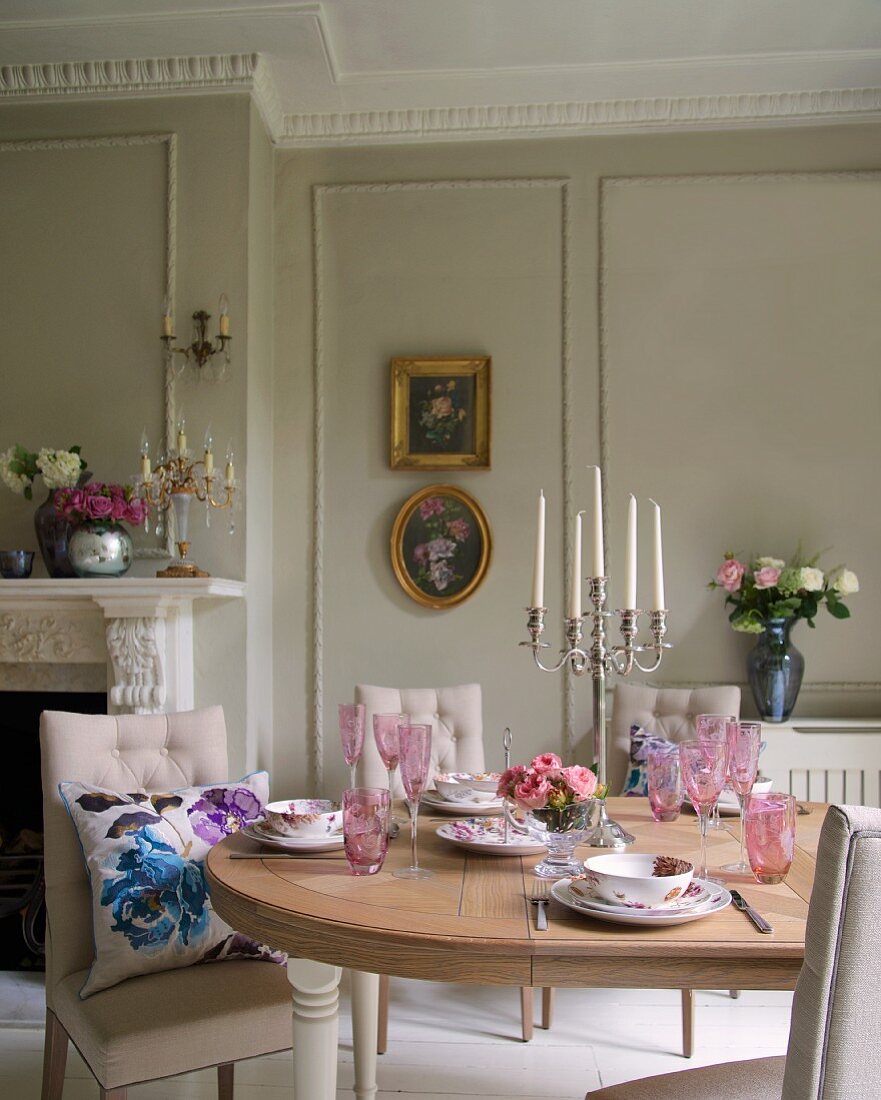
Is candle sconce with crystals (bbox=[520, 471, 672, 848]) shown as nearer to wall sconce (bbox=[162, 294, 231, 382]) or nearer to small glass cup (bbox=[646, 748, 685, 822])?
small glass cup (bbox=[646, 748, 685, 822])

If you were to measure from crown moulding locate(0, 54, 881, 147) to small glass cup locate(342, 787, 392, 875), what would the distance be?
2.69 meters

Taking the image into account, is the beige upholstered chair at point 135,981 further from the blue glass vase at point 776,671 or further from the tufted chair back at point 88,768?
the blue glass vase at point 776,671

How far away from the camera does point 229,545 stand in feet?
11.0

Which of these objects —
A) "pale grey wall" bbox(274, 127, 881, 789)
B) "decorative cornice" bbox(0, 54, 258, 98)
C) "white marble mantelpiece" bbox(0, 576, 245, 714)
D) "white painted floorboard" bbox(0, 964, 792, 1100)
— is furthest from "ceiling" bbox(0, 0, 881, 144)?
"white painted floorboard" bbox(0, 964, 792, 1100)

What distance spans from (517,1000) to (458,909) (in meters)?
1.62

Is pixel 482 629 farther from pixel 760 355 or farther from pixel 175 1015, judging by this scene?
pixel 175 1015

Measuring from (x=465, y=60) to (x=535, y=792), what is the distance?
2.68 metres

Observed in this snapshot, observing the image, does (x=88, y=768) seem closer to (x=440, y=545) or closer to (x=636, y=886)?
(x=636, y=886)

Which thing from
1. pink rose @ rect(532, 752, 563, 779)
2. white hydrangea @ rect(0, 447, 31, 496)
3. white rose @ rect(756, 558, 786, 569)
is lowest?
pink rose @ rect(532, 752, 563, 779)

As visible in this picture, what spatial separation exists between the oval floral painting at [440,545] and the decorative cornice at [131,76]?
5.05 ft

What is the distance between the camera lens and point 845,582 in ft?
10.9

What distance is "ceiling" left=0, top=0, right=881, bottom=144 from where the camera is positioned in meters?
3.12

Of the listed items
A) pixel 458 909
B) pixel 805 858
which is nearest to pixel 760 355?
pixel 805 858

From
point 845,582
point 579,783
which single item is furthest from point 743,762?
point 845,582
